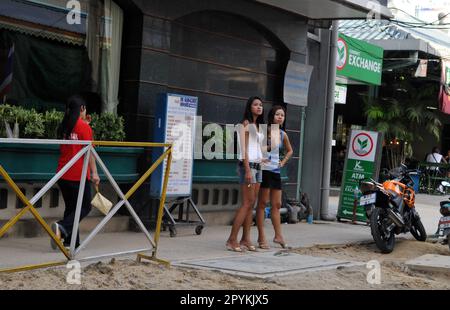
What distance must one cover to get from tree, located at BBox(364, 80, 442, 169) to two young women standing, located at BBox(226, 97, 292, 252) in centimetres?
1467

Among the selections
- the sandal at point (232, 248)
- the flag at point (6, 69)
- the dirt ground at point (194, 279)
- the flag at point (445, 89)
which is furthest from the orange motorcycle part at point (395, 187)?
the flag at point (445, 89)

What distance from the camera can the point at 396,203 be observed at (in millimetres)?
10633

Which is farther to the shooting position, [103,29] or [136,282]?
[103,29]

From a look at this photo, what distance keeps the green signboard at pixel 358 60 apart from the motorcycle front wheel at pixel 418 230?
4433mm

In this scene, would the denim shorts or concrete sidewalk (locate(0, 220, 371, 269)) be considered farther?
the denim shorts

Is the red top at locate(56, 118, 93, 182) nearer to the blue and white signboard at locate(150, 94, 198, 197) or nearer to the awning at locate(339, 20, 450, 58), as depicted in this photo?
the blue and white signboard at locate(150, 94, 198, 197)

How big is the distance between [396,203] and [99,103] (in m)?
4.49

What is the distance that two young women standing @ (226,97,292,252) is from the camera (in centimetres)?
888

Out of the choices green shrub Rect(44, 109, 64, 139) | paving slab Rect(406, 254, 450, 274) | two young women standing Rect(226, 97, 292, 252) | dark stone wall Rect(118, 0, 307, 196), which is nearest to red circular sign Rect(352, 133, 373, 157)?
dark stone wall Rect(118, 0, 307, 196)

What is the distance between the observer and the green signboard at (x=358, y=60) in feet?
49.0

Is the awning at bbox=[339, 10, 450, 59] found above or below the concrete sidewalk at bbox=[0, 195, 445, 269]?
above

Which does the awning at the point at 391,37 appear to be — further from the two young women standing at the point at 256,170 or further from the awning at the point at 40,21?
the awning at the point at 40,21
